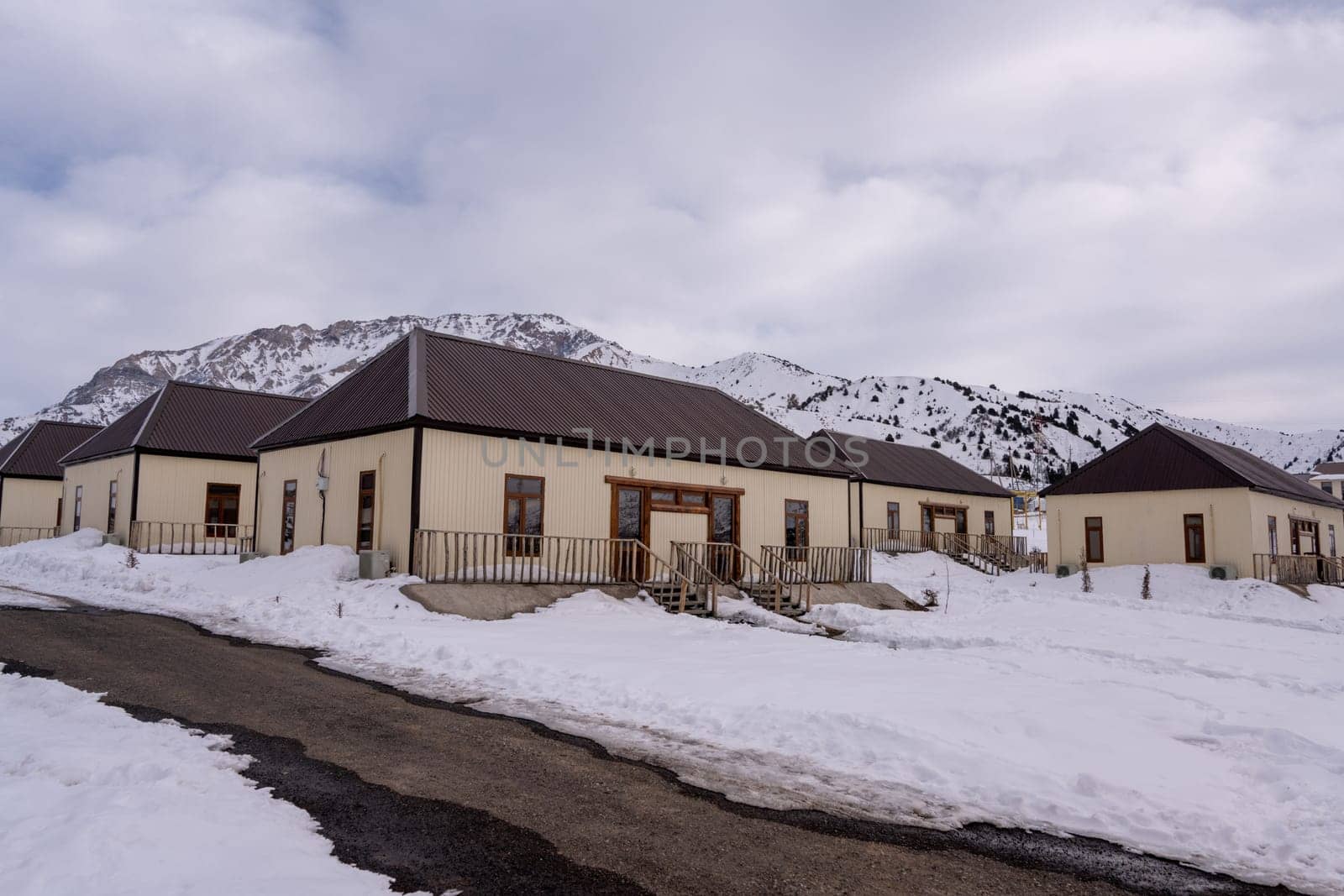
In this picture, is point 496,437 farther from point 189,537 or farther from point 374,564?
point 189,537

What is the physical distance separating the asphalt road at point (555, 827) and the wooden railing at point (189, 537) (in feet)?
77.4

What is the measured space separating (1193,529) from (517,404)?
986 inches

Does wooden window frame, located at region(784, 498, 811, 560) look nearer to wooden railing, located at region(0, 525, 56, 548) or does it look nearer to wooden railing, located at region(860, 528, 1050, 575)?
wooden railing, located at region(860, 528, 1050, 575)

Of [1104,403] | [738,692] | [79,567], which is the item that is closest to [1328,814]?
[738,692]

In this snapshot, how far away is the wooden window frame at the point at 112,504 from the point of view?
103ft

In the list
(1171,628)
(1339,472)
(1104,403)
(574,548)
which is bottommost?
(1171,628)

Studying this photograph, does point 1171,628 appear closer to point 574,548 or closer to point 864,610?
point 864,610

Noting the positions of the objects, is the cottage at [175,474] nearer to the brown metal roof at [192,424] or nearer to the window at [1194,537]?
the brown metal roof at [192,424]

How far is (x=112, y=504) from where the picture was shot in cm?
3194

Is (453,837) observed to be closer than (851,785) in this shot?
Yes

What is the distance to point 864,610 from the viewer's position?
67.8 feet

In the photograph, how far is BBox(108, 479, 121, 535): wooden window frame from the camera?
3153 centimetres

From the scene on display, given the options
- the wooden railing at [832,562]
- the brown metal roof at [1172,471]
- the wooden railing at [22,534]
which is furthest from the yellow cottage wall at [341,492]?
the brown metal roof at [1172,471]

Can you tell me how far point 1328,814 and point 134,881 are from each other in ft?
24.7
